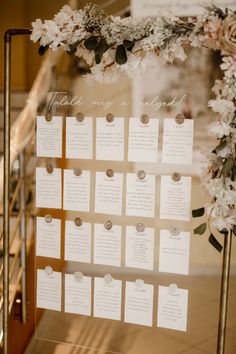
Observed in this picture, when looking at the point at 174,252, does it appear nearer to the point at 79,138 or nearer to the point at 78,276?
the point at 78,276

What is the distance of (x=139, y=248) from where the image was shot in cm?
206

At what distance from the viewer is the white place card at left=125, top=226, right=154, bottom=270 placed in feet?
6.70

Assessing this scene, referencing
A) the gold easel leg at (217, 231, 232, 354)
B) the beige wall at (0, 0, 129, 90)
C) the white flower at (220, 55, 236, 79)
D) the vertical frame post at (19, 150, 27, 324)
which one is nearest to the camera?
the white flower at (220, 55, 236, 79)

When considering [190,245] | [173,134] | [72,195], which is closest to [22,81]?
[72,195]

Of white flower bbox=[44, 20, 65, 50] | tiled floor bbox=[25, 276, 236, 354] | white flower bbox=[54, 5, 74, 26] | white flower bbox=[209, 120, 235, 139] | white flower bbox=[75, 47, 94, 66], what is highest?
white flower bbox=[54, 5, 74, 26]

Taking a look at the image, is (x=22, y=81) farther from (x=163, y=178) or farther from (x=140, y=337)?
(x=140, y=337)

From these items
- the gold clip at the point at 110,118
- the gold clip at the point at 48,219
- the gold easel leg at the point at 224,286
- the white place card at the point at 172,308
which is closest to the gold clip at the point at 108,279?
the white place card at the point at 172,308

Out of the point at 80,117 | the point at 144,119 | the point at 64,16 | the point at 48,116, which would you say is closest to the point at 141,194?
the point at 144,119

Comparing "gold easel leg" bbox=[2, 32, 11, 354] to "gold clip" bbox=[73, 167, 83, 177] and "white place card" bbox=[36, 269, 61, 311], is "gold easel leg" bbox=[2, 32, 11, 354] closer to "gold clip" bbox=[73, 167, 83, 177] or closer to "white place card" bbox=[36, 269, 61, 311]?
"white place card" bbox=[36, 269, 61, 311]

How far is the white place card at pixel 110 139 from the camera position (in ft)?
6.68

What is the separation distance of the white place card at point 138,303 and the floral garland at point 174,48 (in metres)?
0.42

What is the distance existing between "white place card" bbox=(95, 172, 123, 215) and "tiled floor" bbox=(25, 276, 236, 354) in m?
0.36

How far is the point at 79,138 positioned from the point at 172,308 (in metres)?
0.80

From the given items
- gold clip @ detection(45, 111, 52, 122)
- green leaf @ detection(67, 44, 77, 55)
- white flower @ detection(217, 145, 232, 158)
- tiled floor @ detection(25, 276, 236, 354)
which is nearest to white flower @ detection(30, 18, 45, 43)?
→ green leaf @ detection(67, 44, 77, 55)
